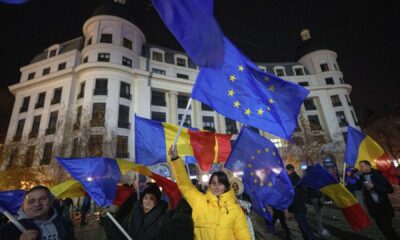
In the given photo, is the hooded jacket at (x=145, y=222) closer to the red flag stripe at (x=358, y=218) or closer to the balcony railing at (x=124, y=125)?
the red flag stripe at (x=358, y=218)

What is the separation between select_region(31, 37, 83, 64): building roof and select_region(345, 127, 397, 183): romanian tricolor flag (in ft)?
110

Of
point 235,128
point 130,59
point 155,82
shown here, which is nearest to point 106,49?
point 130,59

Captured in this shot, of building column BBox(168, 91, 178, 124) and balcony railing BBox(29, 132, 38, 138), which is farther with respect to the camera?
building column BBox(168, 91, 178, 124)

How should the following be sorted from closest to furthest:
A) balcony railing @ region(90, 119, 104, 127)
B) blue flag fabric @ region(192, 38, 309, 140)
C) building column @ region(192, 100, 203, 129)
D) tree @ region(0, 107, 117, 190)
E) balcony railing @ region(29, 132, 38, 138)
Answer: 1. blue flag fabric @ region(192, 38, 309, 140)
2. tree @ region(0, 107, 117, 190)
3. balcony railing @ region(90, 119, 104, 127)
4. balcony railing @ region(29, 132, 38, 138)
5. building column @ region(192, 100, 203, 129)

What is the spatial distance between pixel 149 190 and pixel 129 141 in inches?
887

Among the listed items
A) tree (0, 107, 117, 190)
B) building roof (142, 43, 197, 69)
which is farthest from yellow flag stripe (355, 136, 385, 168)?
building roof (142, 43, 197, 69)

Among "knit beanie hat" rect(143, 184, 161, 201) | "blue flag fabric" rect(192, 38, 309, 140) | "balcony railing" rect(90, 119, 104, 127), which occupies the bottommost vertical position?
"knit beanie hat" rect(143, 184, 161, 201)

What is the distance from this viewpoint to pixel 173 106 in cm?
3128

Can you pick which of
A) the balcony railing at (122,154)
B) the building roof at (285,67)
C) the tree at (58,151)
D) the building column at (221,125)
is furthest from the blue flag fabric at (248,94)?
the building roof at (285,67)

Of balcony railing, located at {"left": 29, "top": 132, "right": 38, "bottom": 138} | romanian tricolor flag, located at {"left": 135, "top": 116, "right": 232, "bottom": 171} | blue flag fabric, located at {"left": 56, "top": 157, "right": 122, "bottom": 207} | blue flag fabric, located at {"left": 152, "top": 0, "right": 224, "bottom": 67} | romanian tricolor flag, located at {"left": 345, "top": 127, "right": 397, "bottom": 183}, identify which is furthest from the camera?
balcony railing, located at {"left": 29, "top": 132, "right": 38, "bottom": 138}

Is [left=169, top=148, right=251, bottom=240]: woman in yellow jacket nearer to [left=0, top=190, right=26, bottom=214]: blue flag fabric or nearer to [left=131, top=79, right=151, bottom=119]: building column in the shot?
[left=0, top=190, right=26, bottom=214]: blue flag fabric

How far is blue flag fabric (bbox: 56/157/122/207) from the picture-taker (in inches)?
190

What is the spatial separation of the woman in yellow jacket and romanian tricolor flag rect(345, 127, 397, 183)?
661 cm

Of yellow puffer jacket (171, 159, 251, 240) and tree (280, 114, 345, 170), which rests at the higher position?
tree (280, 114, 345, 170)
